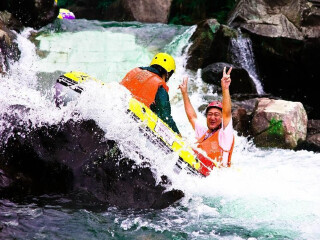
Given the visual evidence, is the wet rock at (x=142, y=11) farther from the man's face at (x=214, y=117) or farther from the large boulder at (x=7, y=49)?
the man's face at (x=214, y=117)

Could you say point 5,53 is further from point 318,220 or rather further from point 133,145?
point 318,220

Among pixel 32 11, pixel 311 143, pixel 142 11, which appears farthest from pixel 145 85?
pixel 142 11

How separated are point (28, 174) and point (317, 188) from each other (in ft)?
12.1

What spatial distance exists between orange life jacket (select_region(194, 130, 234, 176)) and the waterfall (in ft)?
23.4

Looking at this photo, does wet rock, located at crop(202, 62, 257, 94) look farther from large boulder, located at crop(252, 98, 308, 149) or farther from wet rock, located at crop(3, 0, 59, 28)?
wet rock, located at crop(3, 0, 59, 28)

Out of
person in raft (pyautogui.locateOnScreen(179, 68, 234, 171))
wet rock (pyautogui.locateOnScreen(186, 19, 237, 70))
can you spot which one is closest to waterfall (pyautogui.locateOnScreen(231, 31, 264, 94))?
wet rock (pyautogui.locateOnScreen(186, 19, 237, 70))

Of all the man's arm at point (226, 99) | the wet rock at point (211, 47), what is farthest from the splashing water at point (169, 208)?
the wet rock at point (211, 47)

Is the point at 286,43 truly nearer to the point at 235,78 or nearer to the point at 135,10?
the point at 235,78

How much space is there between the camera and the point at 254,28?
12.5 metres

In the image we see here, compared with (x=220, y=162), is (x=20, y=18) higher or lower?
higher

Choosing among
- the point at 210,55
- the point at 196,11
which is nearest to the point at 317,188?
the point at 210,55

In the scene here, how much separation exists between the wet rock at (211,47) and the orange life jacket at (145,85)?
655 cm

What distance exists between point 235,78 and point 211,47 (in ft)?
4.02

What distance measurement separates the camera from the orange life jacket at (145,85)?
5.23 m
